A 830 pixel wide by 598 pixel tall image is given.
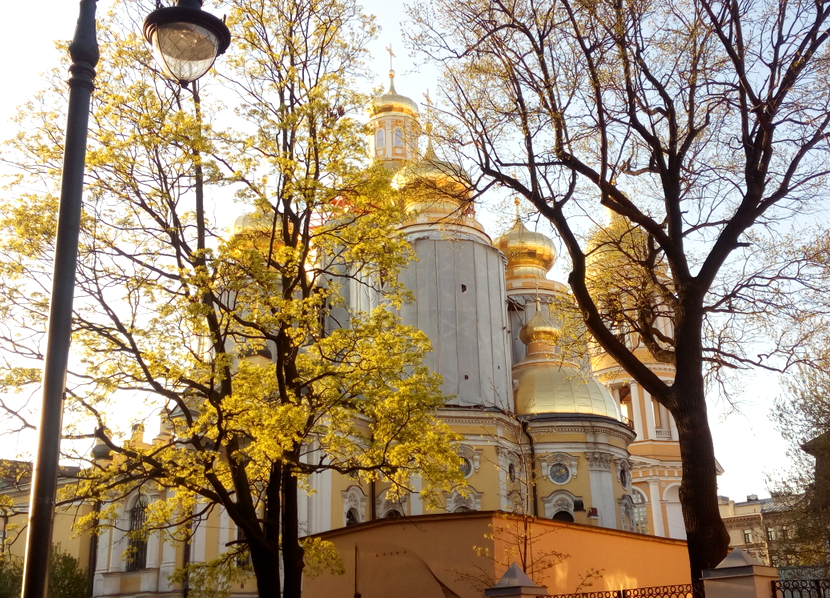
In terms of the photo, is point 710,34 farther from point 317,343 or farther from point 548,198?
point 317,343

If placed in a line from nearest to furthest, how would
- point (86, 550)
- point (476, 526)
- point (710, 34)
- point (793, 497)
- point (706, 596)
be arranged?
point (706, 596)
point (710, 34)
point (476, 526)
point (793, 497)
point (86, 550)

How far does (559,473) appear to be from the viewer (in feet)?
114

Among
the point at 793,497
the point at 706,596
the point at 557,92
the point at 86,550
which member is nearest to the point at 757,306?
the point at 557,92

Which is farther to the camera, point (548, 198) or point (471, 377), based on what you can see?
point (471, 377)

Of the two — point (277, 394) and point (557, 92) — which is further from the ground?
point (557, 92)

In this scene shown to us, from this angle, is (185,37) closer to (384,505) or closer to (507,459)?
(384,505)

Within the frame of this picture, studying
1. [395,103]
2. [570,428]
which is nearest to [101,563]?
[570,428]

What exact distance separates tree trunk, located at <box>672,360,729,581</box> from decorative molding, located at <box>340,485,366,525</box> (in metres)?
18.6

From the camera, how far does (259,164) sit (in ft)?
46.6

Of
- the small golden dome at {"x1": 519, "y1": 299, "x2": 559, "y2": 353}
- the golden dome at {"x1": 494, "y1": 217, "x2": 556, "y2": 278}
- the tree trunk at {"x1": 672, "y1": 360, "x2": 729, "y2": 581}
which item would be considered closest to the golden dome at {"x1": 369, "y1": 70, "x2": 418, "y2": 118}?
the golden dome at {"x1": 494, "y1": 217, "x2": 556, "y2": 278}

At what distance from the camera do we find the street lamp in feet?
20.6

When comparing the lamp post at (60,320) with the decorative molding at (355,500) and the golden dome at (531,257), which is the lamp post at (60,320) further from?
the golden dome at (531,257)

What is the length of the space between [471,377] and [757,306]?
792 inches

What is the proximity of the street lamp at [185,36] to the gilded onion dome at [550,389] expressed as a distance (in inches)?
1178
